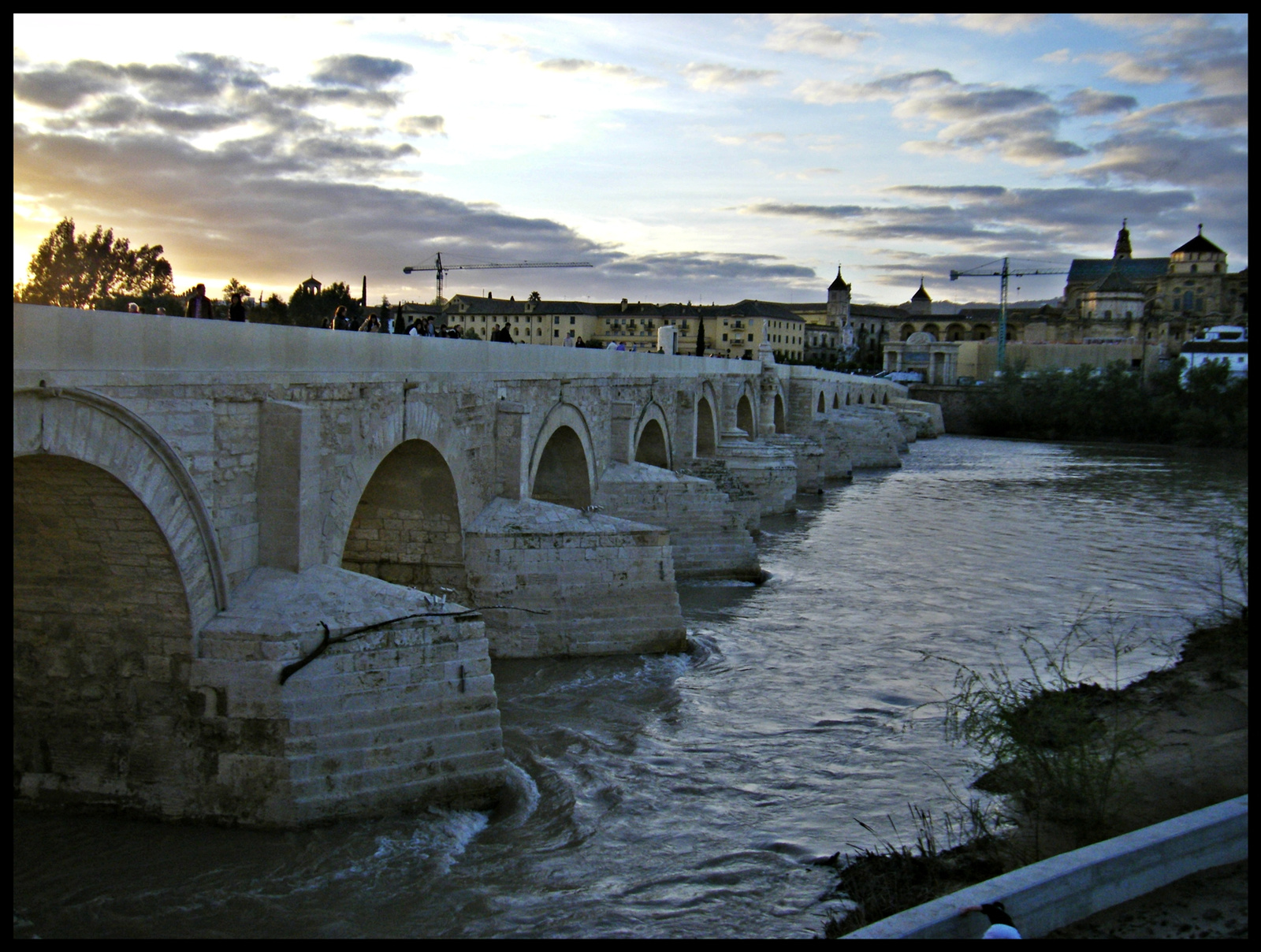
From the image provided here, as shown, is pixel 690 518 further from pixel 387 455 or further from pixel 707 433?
pixel 707 433

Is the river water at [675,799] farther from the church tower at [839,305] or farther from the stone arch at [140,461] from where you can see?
the church tower at [839,305]

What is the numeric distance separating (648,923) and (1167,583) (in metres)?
12.8

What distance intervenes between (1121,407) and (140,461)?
5029cm

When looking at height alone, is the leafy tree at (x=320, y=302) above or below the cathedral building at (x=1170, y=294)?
below

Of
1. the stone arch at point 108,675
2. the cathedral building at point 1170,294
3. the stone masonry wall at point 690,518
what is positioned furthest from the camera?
the cathedral building at point 1170,294

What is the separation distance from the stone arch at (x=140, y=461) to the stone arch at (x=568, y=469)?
27.9ft

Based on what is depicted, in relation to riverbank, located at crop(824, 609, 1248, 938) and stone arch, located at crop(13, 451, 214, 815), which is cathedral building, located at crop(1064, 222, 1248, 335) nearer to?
riverbank, located at crop(824, 609, 1248, 938)

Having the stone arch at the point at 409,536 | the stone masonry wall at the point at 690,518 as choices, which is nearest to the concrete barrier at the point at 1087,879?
the stone arch at the point at 409,536

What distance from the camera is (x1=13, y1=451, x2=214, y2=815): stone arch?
6.90 metres

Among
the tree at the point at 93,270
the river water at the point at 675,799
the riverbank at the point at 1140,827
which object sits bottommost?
the river water at the point at 675,799

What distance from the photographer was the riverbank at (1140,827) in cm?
486

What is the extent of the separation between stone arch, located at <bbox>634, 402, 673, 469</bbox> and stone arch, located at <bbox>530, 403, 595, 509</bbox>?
3.96m

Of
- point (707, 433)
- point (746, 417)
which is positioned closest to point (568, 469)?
point (707, 433)

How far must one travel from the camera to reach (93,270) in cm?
1830
